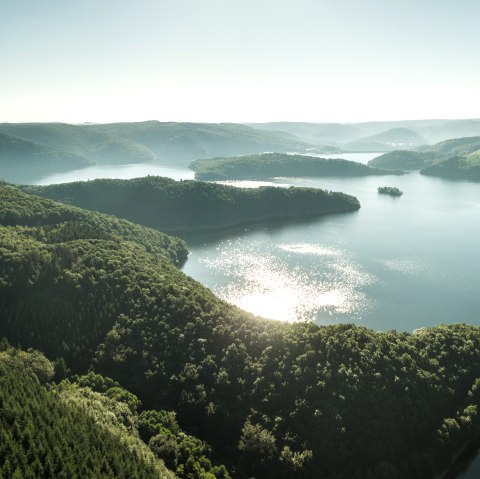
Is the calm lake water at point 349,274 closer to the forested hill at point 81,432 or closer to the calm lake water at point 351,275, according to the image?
the calm lake water at point 351,275

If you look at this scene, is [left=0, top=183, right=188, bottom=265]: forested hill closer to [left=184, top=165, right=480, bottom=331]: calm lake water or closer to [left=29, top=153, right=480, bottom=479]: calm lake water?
[left=184, top=165, right=480, bottom=331]: calm lake water

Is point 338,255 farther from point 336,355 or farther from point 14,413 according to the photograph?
point 14,413

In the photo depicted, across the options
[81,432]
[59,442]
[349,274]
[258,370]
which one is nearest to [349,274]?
[349,274]

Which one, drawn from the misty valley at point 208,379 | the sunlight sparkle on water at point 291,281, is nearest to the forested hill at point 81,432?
the misty valley at point 208,379

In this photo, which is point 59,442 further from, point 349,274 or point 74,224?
point 349,274

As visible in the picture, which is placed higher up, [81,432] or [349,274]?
[81,432]

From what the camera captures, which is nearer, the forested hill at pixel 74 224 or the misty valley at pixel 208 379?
the misty valley at pixel 208 379

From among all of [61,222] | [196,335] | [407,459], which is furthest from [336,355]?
[61,222]
